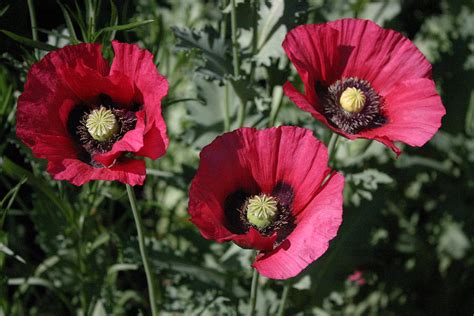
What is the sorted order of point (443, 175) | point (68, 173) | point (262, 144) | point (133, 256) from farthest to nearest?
point (443, 175)
point (133, 256)
point (262, 144)
point (68, 173)

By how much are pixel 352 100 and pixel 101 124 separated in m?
0.48

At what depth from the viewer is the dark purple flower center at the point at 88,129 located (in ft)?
3.71

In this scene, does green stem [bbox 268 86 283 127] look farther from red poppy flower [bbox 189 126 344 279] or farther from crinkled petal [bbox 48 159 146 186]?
crinkled petal [bbox 48 159 146 186]

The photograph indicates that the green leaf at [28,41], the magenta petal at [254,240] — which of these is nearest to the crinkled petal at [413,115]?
the magenta petal at [254,240]

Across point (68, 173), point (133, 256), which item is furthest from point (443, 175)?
point (68, 173)

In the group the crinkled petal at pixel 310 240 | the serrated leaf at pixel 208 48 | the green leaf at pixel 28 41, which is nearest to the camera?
the crinkled petal at pixel 310 240

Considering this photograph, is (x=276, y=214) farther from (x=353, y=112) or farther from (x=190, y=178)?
(x=190, y=178)

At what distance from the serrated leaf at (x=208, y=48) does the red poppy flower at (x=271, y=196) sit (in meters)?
0.34

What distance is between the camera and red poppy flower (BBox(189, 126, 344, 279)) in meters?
0.97

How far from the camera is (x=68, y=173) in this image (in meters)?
0.97

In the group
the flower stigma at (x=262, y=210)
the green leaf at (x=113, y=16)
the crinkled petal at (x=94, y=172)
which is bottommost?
the flower stigma at (x=262, y=210)

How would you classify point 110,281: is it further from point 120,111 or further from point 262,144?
point 262,144

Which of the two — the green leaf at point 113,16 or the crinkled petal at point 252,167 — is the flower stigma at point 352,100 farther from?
the green leaf at point 113,16

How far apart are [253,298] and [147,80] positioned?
447mm
